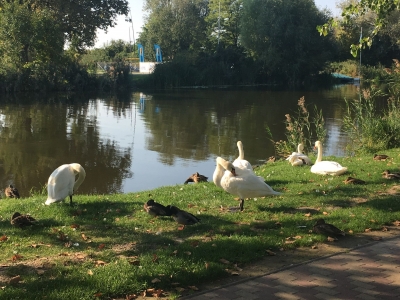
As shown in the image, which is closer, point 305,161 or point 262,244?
point 262,244

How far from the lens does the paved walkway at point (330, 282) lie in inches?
207

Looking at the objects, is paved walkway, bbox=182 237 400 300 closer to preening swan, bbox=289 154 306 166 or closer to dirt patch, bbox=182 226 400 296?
dirt patch, bbox=182 226 400 296

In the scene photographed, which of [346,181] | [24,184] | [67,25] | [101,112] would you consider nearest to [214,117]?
[101,112]

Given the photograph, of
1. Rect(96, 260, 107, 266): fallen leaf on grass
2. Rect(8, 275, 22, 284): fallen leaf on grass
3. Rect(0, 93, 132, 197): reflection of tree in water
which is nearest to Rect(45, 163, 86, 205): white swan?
Rect(96, 260, 107, 266): fallen leaf on grass

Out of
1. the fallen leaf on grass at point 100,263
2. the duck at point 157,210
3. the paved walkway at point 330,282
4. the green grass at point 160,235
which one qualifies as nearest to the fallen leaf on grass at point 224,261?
the green grass at point 160,235

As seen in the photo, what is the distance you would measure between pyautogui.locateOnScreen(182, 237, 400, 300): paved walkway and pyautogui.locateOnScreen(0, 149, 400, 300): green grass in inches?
19.6

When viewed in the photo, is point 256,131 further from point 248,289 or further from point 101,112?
point 248,289

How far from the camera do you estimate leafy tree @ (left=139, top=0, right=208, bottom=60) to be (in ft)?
229

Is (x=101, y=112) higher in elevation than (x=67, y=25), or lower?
lower

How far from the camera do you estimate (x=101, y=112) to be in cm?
3541

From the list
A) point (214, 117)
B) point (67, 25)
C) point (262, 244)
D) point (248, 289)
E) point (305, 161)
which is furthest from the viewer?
point (67, 25)

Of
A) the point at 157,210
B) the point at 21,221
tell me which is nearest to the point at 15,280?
the point at 21,221

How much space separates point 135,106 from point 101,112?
4086mm

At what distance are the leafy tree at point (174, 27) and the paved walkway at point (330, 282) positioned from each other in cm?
6415
